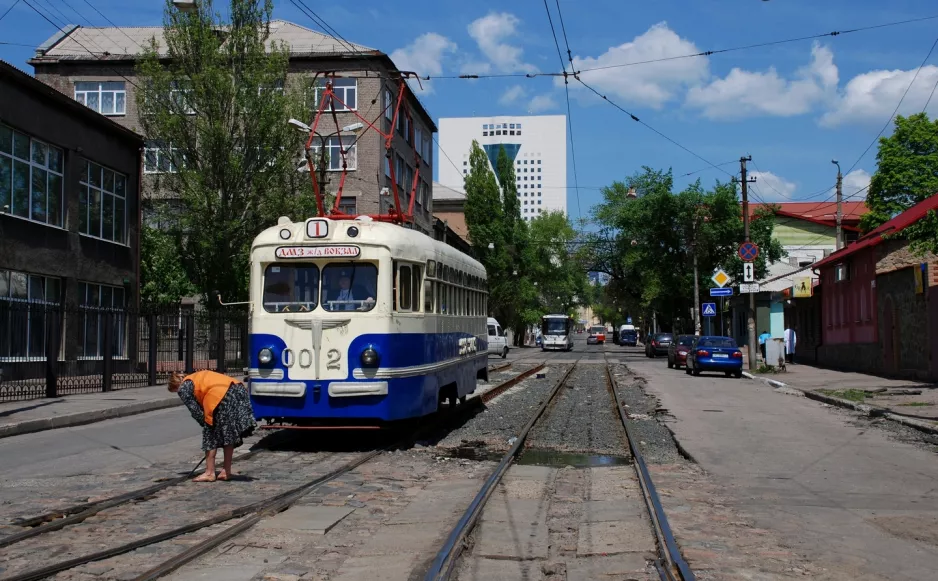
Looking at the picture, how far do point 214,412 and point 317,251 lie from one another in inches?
129

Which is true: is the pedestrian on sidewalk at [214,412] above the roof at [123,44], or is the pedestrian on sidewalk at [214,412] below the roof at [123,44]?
below

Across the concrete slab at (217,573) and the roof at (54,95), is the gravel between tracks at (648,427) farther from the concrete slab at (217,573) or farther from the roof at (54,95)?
the roof at (54,95)

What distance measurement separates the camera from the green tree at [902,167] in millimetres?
53719

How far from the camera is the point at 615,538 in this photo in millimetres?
7172

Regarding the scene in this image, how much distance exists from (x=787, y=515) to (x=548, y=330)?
6356 cm

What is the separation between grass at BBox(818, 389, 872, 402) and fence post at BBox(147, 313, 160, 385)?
58.0ft

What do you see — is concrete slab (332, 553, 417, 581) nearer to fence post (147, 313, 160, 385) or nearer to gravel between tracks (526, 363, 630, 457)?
gravel between tracks (526, 363, 630, 457)

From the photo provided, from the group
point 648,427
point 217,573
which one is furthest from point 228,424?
point 648,427

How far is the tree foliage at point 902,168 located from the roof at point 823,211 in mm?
6755

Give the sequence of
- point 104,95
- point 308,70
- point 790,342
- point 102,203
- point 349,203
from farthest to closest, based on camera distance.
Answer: point 104,95 < point 349,203 < point 308,70 < point 790,342 < point 102,203

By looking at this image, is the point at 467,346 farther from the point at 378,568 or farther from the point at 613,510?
the point at 378,568

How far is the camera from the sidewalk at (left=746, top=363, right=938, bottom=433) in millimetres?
17359

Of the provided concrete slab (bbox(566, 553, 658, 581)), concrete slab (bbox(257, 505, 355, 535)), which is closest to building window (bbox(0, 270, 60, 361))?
concrete slab (bbox(257, 505, 355, 535))

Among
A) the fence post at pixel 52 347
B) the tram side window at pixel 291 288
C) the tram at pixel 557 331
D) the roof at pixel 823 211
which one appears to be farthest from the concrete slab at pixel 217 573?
the tram at pixel 557 331
